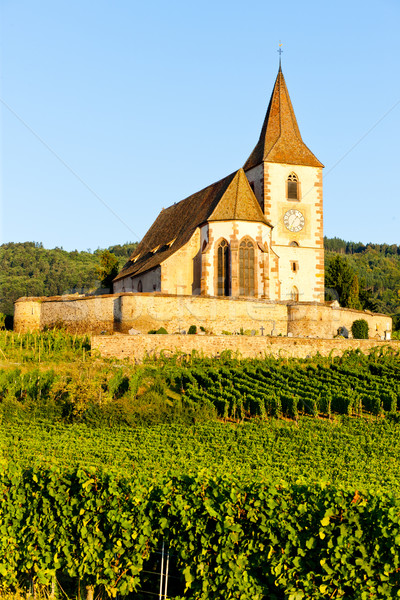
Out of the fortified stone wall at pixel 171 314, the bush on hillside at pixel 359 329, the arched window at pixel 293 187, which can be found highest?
the arched window at pixel 293 187

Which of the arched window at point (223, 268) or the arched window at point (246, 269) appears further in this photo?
the arched window at point (223, 268)

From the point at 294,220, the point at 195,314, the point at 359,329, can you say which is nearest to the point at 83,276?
the point at 294,220

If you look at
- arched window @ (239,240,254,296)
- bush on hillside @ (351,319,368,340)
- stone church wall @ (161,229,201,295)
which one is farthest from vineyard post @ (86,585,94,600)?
bush on hillside @ (351,319,368,340)

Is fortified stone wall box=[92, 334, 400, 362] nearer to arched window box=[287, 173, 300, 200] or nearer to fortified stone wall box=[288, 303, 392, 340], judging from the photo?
fortified stone wall box=[288, 303, 392, 340]

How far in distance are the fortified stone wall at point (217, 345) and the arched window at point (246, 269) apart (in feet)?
23.3

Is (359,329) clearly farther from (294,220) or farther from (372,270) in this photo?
(372,270)

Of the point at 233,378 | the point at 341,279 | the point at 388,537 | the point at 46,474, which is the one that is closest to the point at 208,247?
the point at 233,378

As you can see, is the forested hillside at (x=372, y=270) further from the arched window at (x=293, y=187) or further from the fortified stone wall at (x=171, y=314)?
the fortified stone wall at (x=171, y=314)

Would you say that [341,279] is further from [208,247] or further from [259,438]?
[259,438]

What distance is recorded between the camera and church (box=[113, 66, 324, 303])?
43344mm

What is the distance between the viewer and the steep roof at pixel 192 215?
1734 inches

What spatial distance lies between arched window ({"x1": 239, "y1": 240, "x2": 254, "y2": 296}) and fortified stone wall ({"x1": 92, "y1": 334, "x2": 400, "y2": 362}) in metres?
7.09

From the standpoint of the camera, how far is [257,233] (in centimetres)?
4375

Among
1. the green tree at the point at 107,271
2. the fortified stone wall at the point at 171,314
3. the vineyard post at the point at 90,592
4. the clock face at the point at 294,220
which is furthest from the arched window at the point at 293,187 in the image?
the vineyard post at the point at 90,592
